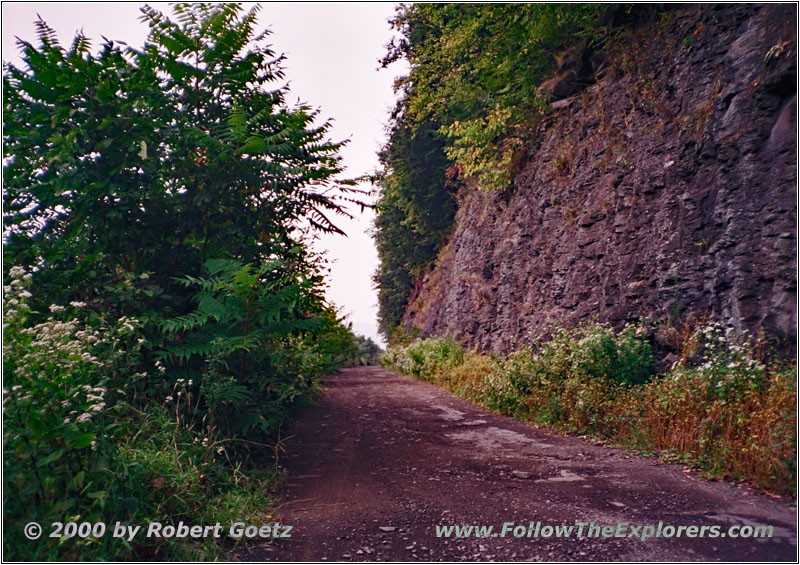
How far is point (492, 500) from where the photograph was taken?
4938 millimetres

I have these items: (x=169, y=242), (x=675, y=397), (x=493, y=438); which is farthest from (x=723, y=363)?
(x=169, y=242)

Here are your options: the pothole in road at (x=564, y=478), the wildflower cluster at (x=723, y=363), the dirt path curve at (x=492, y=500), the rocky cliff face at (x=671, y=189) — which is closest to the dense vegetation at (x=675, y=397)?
the wildflower cluster at (x=723, y=363)

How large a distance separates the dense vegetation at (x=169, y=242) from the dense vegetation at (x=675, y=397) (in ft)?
14.2

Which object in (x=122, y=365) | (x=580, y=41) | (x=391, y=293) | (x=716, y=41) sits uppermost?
(x=580, y=41)

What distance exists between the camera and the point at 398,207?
25.5 meters

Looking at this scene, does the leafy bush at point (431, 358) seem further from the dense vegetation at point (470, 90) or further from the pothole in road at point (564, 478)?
the pothole in road at point (564, 478)

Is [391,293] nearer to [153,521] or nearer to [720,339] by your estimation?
[720,339]

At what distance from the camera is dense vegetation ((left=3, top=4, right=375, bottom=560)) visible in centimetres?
450

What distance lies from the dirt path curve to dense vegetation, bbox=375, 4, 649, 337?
329 cm

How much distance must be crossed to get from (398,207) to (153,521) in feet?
73.5

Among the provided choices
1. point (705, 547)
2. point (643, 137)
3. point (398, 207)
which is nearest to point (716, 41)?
point (643, 137)

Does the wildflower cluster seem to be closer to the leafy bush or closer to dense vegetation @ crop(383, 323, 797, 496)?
dense vegetation @ crop(383, 323, 797, 496)

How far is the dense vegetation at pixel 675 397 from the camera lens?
17.3 ft

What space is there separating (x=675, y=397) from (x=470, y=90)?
11.8 meters
